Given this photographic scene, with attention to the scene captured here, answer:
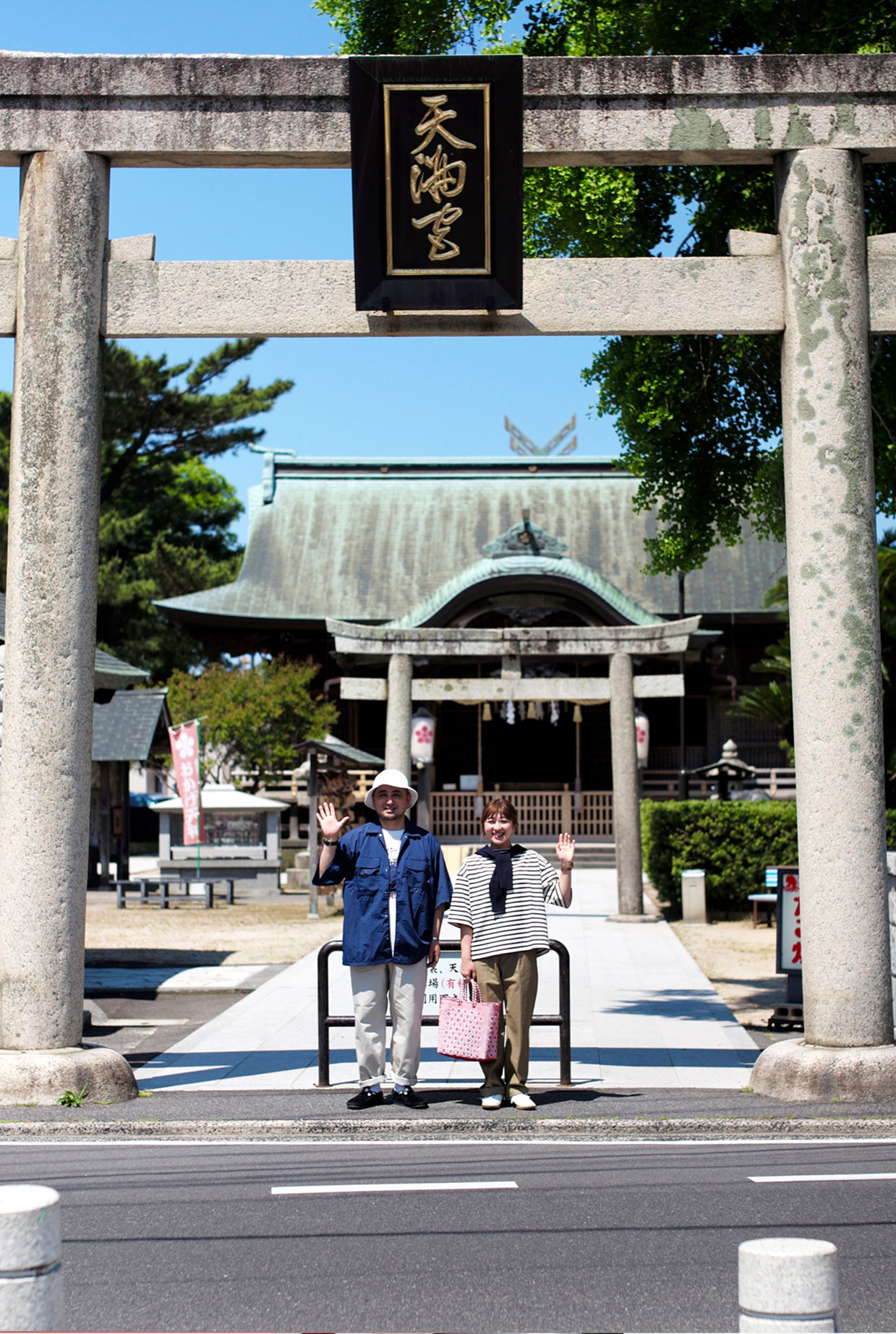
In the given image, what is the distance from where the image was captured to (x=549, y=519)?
36.5 m

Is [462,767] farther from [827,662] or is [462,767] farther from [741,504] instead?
[827,662]

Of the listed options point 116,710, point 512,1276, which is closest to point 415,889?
point 512,1276

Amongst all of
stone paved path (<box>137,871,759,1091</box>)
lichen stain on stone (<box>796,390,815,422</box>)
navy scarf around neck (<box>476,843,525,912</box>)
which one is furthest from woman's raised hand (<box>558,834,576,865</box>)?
lichen stain on stone (<box>796,390,815,422</box>)

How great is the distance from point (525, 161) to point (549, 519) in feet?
94.0

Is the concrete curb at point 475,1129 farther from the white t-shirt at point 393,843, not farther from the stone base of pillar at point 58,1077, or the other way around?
the white t-shirt at point 393,843

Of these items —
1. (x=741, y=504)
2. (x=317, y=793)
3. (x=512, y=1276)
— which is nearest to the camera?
(x=512, y=1276)

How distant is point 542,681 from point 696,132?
37.0 ft

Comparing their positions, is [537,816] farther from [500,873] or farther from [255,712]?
[500,873]

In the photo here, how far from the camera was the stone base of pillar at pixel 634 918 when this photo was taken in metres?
18.6

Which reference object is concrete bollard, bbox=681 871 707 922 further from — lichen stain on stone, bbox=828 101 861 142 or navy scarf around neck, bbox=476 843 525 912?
lichen stain on stone, bbox=828 101 861 142

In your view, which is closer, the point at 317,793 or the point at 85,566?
the point at 85,566

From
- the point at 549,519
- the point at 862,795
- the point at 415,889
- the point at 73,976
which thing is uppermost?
the point at 549,519

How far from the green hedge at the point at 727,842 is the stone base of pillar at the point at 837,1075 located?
1187cm

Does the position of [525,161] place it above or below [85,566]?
above
